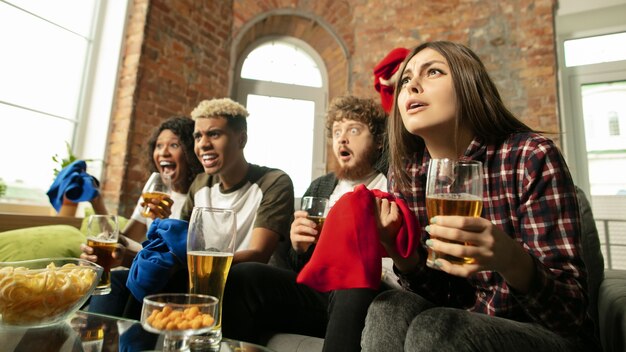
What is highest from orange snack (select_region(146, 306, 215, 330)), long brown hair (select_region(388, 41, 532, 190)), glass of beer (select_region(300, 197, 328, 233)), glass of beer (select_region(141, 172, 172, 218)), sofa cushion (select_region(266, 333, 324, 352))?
long brown hair (select_region(388, 41, 532, 190))

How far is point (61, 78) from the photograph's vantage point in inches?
122

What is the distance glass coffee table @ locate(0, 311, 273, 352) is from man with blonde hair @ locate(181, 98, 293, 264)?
2.52 feet

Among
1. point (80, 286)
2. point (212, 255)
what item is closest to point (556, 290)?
point (212, 255)

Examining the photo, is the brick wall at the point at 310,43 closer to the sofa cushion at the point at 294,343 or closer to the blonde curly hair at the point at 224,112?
the blonde curly hair at the point at 224,112

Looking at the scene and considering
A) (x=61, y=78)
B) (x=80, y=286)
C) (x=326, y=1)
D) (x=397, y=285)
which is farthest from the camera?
(x=326, y=1)

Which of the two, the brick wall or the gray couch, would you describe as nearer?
the gray couch

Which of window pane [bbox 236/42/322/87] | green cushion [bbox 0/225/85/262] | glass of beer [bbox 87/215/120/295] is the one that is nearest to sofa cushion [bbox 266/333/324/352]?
glass of beer [bbox 87/215/120/295]

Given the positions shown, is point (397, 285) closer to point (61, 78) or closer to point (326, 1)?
point (61, 78)

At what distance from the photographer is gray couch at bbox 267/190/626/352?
1.00 meters

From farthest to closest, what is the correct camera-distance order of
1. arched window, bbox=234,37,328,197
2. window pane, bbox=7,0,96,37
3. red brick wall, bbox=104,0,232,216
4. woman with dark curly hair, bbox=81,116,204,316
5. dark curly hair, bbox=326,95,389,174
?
arched window, bbox=234,37,328,197, red brick wall, bbox=104,0,232,216, window pane, bbox=7,0,96,37, woman with dark curly hair, bbox=81,116,204,316, dark curly hair, bbox=326,95,389,174

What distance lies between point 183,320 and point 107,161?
290 cm

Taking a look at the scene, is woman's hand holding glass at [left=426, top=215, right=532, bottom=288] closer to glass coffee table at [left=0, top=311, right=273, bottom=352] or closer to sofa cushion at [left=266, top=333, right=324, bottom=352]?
glass coffee table at [left=0, top=311, right=273, bottom=352]

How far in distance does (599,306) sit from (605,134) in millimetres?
2763

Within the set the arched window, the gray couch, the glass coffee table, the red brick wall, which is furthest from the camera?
the arched window
